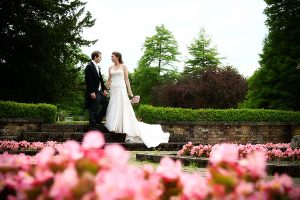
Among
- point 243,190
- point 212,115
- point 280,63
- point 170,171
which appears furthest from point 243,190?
point 280,63

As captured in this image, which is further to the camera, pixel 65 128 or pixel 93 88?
pixel 65 128

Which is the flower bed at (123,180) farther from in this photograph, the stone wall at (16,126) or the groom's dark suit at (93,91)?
the stone wall at (16,126)

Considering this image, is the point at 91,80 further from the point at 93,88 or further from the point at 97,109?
the point at 97,109

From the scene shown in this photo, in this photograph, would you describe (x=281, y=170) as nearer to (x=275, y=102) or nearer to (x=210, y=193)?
(x=210, y=193)

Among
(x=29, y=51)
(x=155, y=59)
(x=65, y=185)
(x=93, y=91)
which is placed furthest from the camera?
(x=155, y=59)

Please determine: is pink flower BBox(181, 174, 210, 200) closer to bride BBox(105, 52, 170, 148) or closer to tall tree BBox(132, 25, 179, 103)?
bride BBox(105, 52, 170, 148)

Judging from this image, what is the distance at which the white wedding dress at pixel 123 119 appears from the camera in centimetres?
1102

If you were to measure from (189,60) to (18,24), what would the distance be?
1197 inches

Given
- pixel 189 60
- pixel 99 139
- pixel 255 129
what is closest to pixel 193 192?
pixel 99 139

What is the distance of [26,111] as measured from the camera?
41.4 ft

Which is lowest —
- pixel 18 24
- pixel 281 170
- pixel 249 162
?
pixel 281 170

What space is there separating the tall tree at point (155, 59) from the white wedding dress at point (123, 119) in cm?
3114

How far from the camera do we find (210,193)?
1.31 metres

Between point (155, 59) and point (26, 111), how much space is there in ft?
105
